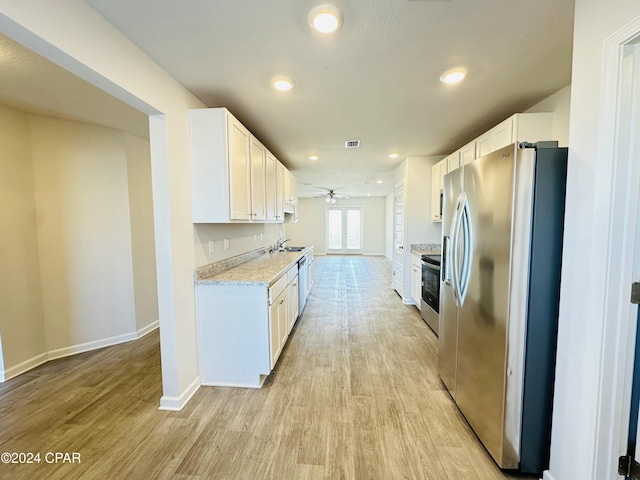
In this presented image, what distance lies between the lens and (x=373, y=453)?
162cm

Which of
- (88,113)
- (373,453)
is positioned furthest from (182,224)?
(373,453)

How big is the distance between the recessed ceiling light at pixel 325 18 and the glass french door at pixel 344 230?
943cm

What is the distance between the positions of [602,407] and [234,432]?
1.99m

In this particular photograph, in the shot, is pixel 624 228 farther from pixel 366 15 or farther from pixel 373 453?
pixel 373 453

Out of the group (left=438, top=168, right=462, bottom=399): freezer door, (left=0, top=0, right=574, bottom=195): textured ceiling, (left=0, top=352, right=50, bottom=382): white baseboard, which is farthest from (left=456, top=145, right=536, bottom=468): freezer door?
(left=0, top=352, right=50, bottom=382): white baseboard

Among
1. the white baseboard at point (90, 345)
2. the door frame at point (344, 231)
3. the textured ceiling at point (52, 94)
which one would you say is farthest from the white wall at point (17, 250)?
the door frame at point (344, 231)

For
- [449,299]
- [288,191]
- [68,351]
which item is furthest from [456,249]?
[68,351]

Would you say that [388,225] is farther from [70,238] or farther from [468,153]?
[70,238]

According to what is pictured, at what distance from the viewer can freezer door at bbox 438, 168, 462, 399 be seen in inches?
78.2

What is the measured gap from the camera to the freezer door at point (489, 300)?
1.42m

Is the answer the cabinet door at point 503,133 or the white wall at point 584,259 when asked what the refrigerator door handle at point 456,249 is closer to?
the white wall at point 584,259

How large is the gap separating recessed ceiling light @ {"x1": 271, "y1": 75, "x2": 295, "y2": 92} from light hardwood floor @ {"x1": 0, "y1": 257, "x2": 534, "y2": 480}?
8.21 feet

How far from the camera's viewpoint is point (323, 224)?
35.9ft

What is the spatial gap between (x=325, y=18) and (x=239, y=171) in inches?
54.7
